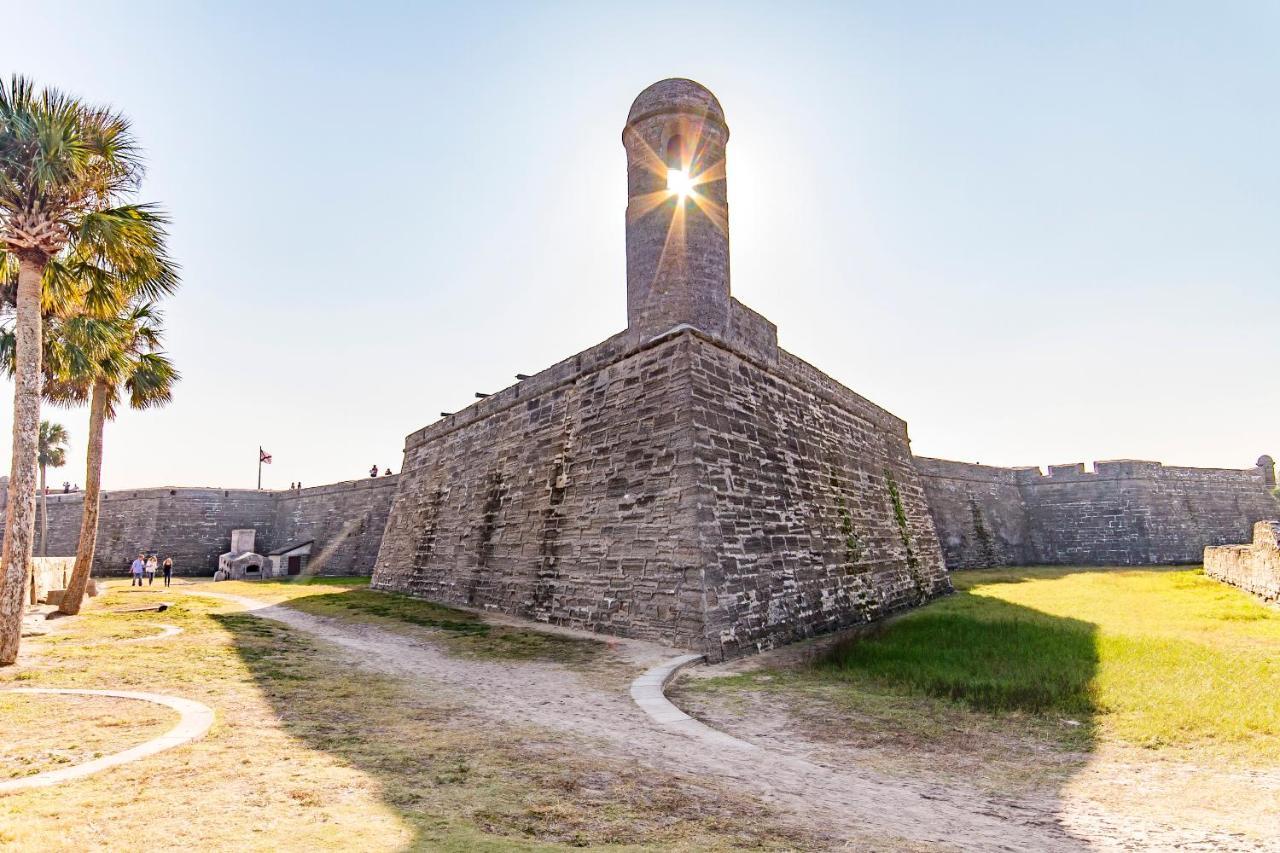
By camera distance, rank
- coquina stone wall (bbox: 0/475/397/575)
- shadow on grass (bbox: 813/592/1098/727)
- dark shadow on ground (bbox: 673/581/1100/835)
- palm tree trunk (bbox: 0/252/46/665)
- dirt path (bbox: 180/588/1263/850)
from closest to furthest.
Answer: dirt path (bbox: 180/588/1263/850) → dark shadow on ground (bbox: 673/581/1100/835) → shadow on grass (bbox: 813/592/1098/727) → palm tree trunk (bbox: 0/252/46/665) → coquina stone wall (bbox: 0/475/397/575)

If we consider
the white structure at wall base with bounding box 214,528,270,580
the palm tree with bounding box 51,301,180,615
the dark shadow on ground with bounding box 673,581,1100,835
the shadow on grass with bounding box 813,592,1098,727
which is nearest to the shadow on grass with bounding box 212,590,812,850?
the dark shadow on ground with bounding box 673,581,1100,835

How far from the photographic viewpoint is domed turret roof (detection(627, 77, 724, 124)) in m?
13.6

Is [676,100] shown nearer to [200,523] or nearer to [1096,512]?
[1096,512]

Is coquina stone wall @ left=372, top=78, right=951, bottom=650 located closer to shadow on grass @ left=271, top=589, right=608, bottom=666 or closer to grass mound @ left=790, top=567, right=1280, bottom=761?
shadow on grass @ left=271, top=589, right=608, bottom=666

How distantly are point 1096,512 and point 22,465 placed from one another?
3620cm

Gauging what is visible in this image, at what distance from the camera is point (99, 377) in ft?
47.6

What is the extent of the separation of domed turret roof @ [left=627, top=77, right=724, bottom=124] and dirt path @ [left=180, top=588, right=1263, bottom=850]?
11.7 metres

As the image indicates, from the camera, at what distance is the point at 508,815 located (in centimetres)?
344

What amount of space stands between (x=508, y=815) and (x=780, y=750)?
2718 millimetres

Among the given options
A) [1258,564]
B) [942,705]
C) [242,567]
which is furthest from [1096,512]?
[242,567]

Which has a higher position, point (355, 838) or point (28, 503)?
point (28, 503)

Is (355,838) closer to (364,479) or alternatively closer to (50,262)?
(50,262)

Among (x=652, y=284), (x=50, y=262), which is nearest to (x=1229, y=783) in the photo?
(x=652, y=284)

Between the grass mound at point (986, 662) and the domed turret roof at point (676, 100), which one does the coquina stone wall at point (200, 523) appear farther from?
the grass mound at point (986, 662)
